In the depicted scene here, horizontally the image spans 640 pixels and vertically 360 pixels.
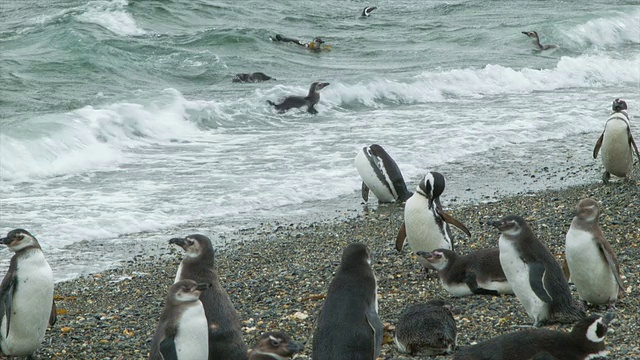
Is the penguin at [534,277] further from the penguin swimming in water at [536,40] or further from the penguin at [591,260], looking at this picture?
the penguin swimming in water at [536,40]

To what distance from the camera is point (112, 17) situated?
78.5 ft

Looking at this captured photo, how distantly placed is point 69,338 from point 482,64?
52.9 ft

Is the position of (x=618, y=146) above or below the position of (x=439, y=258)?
below

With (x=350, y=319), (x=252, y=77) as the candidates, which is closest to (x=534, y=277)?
(x=350, y=319)

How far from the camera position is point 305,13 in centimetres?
2820

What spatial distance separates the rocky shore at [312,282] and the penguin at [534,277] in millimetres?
192

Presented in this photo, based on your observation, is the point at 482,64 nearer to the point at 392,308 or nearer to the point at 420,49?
the point at 420,49

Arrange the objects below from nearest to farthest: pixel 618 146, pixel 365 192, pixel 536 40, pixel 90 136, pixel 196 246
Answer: pixel 196 246 → pixel 618 146 → pixel 365 192 → pixel 90 136 → pixel 536 40

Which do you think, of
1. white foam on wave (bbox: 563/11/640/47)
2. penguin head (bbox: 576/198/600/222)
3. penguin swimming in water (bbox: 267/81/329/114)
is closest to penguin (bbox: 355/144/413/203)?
penguin head (bbox: 576/198/600/222)

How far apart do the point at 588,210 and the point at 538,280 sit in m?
0.63

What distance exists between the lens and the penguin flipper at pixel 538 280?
18.0 feet

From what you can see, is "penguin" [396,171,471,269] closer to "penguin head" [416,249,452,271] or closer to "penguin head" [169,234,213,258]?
"penguin head" [416,249,452,271]

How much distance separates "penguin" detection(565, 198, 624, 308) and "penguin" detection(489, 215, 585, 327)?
245 mm

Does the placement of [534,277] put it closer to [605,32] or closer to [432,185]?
[432,185]
